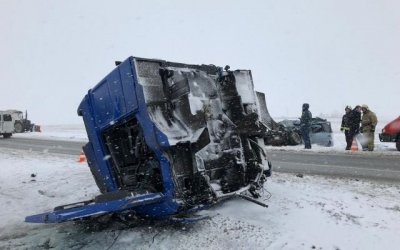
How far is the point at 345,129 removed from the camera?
14344 millimetres

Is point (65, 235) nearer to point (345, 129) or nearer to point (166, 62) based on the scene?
point (166, 62)

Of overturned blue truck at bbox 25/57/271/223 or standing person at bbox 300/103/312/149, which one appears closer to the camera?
overturned blue truck at bbox 25/57/271/223

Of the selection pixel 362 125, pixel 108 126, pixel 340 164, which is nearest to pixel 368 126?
pixel 362 125

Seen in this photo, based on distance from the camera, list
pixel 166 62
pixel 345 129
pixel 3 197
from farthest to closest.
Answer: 1. pixel 345 129
2. pixel 3 197
3. pixel 166 62

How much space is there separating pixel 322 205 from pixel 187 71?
286cm

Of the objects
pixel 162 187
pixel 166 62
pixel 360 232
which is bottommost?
pixel 360 232

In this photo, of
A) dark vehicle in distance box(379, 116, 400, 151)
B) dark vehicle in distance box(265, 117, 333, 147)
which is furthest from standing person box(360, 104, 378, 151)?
dark vehicle in distance box(265, 117, 333, 147)

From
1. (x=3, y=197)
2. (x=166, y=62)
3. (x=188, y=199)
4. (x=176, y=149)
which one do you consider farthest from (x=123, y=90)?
(x=3, y=197)

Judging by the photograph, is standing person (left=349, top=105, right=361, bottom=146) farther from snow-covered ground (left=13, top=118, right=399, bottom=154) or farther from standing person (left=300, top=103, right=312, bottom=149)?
standing person (left=300, top=103, right=312, bottom=149)

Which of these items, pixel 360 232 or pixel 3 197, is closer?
pixel 360 232

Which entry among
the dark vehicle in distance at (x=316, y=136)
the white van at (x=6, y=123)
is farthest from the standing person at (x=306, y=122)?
the white van at (x=6, y=123)

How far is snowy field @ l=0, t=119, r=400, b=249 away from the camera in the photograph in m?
4.73

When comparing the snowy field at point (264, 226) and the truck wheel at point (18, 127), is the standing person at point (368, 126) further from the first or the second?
the truck wheel at point (18, 127)

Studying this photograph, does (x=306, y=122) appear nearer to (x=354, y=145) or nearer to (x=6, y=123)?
(x=354, y=145)
